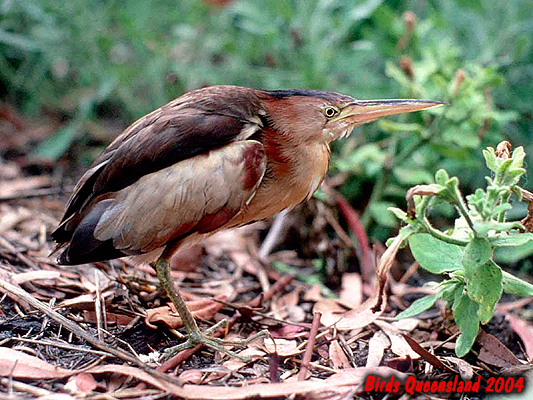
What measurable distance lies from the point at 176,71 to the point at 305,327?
2725mm

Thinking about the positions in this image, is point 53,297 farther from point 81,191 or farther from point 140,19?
point 140,19

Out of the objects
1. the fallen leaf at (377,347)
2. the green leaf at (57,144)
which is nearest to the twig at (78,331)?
the fallen leaf at (377,347)

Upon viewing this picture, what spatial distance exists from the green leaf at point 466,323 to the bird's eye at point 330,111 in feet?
3.36

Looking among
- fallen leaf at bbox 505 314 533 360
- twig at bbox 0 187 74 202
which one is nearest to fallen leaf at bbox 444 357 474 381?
fallen leaf at bbox 505 314 533 360

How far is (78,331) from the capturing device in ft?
8.60

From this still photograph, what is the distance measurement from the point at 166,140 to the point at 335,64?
7.25 ft

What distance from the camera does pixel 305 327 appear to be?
118 inches

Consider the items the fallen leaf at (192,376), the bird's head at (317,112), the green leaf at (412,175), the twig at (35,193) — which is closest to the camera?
the fallen leaf at (192,376)

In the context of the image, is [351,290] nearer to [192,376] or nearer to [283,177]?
[283,177]

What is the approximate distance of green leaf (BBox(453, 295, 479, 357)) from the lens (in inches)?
95.8

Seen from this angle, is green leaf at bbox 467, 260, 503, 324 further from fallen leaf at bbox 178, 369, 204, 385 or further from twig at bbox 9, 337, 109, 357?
twig at bbox 9, 337, 109, 357

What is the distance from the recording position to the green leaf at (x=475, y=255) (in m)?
2.31

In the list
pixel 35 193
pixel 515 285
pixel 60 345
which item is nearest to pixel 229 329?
pixel 60 345

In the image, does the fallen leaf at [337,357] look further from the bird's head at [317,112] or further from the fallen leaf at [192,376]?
the bird's head at [317,112]
